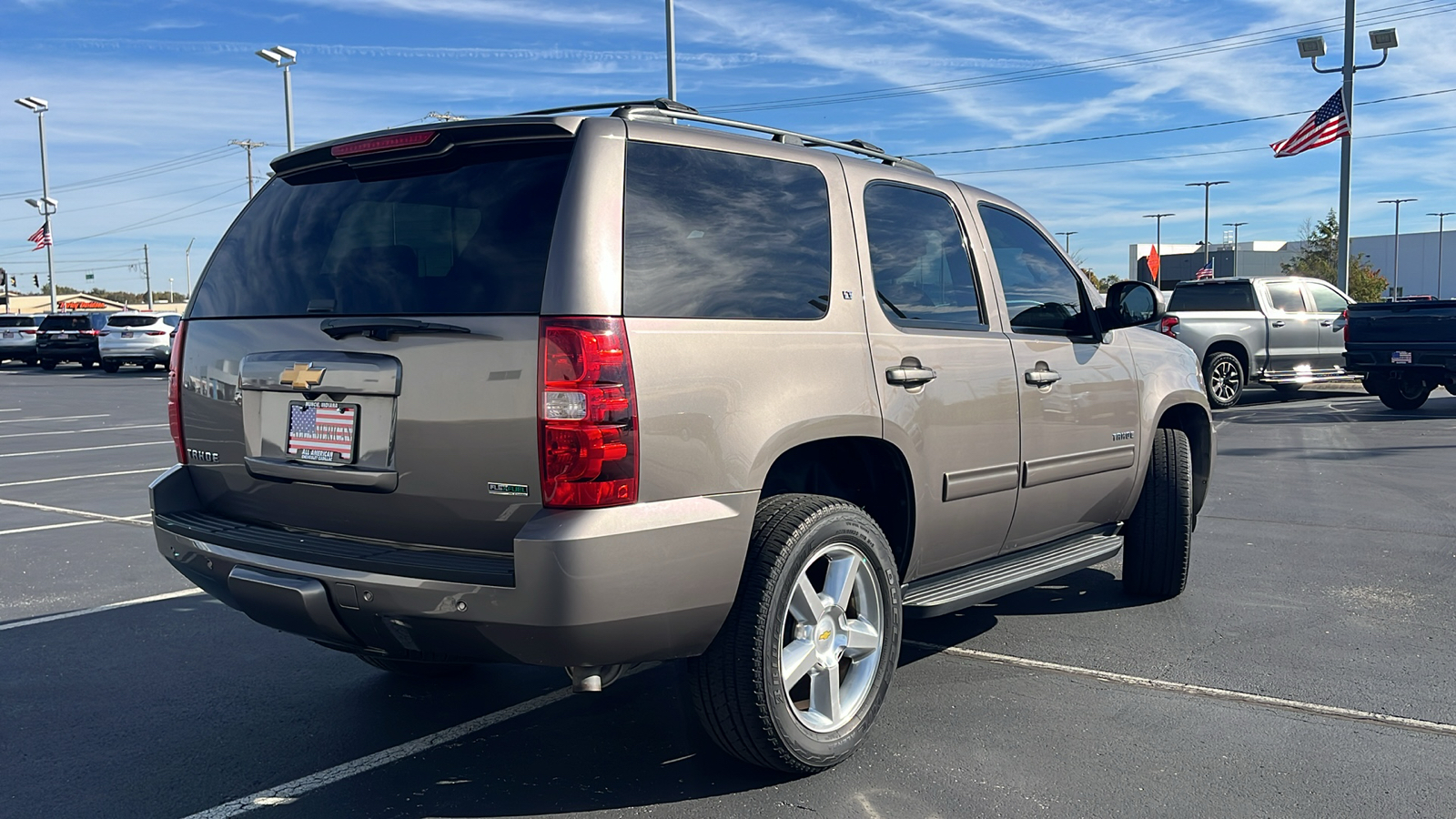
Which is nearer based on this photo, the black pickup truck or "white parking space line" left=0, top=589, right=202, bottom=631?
"white parking space line" left=0, top=589, right=202, bottom=631

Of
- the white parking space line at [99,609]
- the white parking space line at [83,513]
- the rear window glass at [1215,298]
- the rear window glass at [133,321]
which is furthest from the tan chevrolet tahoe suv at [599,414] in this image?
the rear window glass at [133,321]

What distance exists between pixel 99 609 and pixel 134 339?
91.3 feet

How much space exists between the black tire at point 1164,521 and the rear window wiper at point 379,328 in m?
3.69

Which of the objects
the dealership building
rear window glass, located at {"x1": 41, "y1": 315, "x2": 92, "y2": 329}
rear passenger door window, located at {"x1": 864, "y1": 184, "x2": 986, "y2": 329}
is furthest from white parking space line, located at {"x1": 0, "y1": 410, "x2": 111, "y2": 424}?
the dealership building

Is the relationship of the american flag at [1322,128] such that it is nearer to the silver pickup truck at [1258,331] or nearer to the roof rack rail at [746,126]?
the silver pickup truck at [1258,331]

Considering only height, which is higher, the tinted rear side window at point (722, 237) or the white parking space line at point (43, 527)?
the tinted rear side window at point (722, 237)

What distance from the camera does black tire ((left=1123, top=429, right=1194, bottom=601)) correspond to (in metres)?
5.55

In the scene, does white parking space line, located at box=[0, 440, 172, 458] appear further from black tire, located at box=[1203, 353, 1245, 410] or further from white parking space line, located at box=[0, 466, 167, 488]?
black tire, located at box=[1203, 353, 1245, 410]

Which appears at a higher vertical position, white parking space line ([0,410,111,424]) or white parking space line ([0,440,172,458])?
white parking space line ([0,440,172,458])

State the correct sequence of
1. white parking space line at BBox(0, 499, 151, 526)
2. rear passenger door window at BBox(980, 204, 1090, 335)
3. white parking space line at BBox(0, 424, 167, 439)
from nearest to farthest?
rear passenger door window at BBox(980, 204, 1090, 335), white parking space line at BBox(0, 499, 151, 526), white parking space line at BBox(0, 424, 167, 439)

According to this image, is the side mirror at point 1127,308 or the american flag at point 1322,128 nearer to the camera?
the side mirror at point 1127,308

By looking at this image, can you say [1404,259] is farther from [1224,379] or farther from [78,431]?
[78,431]

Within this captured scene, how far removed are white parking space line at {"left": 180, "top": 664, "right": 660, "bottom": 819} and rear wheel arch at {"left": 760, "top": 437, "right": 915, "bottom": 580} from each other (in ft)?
4.11

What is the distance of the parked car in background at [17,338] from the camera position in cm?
3684
